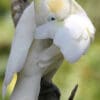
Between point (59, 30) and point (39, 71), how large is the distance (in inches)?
4.9

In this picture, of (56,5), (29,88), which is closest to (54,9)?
(56,5)

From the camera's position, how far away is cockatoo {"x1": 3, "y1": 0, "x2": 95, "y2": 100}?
1071 mm

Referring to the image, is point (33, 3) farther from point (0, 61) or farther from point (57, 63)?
point (0, 61)

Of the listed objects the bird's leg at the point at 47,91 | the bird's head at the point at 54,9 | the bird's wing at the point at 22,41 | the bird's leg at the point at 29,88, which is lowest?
the bird's leg at the point at 47,91

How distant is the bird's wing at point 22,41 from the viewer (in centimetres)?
115

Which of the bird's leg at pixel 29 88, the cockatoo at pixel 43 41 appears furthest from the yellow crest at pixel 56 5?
the bird's leg at pixel 29 88

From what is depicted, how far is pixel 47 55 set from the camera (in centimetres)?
116

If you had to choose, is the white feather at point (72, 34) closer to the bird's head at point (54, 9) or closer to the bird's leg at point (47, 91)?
the bird's head at point (54, 9)

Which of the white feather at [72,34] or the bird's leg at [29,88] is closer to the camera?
the white feather at [72,34]

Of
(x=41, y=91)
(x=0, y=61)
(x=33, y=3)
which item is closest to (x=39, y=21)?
(x=33, y=3)

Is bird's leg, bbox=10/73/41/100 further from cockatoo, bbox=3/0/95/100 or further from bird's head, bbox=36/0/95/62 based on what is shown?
bird's head, bbox=36/0/95/62

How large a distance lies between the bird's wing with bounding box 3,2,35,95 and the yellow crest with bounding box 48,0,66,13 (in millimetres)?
47

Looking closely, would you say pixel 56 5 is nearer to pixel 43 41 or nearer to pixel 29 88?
pixel 43 41

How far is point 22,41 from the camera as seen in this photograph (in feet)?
3.76
